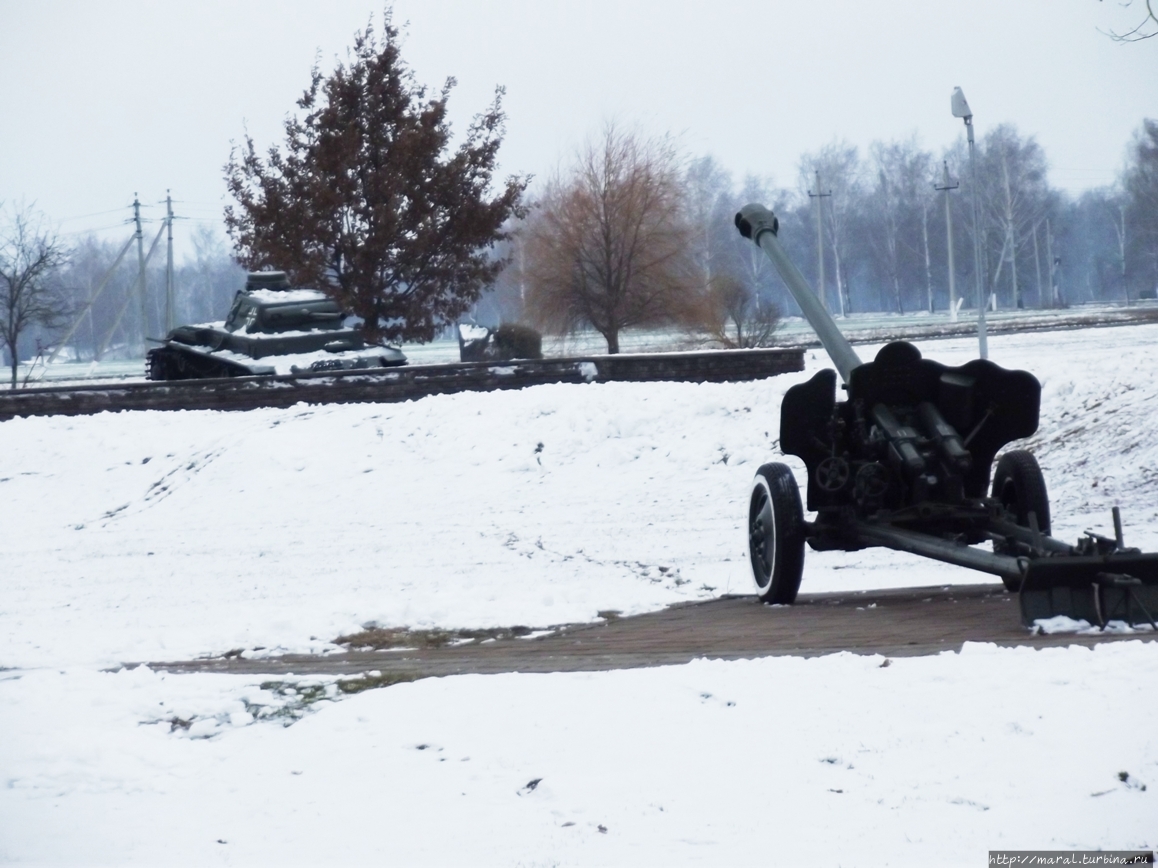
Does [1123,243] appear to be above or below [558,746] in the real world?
above

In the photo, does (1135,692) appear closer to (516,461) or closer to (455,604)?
(455,604)

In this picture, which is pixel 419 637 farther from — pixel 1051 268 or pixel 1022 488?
pixel 1051 268

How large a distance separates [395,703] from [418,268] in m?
22.2

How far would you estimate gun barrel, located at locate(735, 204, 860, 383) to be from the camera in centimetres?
929

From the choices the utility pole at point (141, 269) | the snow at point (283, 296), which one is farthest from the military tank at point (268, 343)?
the utility pole at point (141, 269)

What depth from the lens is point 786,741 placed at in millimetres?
4598

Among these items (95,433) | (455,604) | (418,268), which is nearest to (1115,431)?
(455,604)

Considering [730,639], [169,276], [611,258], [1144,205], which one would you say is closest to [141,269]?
[169,276]

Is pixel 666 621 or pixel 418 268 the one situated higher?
pixel 418 268

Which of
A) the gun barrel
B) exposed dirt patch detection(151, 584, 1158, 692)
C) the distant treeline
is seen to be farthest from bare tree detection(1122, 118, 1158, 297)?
exposed dirt patch detection(151, 584, 1158, 692)

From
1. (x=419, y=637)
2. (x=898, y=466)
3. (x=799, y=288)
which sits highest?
(x=799, y=288)

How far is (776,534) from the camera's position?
26.8 feet

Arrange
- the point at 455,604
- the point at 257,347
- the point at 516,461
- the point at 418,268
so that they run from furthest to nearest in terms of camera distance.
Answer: the point at 418,268 < the point at 257,347 < the point at 516,461 < the point at 455,604

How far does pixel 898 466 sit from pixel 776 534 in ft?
2.85
